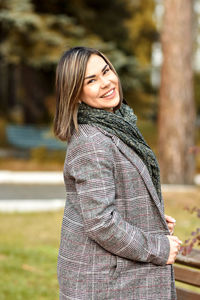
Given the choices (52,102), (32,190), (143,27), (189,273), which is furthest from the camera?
(143,27)

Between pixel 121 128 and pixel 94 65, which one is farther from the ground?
pixel 94 65

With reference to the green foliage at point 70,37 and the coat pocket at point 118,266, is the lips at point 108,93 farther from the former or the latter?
the green foliage at point 70,37

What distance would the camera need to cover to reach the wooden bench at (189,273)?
8.02ft

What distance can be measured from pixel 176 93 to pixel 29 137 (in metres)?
8.22

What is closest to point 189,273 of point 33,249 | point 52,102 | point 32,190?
point 33,249

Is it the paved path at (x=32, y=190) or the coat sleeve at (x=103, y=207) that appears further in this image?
the paved path at (x=32, y=190)

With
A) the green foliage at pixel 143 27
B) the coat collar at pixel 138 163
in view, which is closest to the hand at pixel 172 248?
the coat collar at pixel 138 163

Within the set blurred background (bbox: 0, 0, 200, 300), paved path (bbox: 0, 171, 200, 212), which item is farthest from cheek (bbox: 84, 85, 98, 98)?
paved path (bbox: 0, 171, 200, 212)

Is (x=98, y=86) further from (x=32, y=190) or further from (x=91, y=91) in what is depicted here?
(x=32, y=190)

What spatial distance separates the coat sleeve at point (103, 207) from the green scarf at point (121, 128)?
0.30 ft

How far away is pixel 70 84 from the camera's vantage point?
1.96 meters

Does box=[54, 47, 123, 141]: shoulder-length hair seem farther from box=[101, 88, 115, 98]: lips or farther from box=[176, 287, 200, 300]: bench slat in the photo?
box=[176, 287, 200, 300]: bench slat

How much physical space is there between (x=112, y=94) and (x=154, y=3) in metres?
20.0

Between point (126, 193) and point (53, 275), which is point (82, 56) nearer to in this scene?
point (126, 193)
